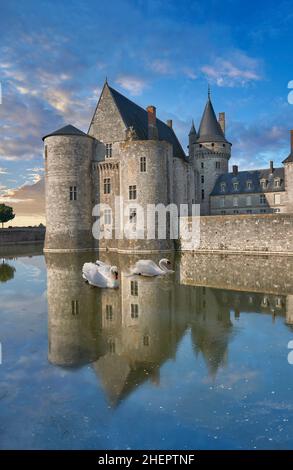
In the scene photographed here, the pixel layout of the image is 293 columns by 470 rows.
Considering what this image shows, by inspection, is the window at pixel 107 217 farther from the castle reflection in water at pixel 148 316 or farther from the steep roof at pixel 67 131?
the castle reflection in water at pixel 148 316

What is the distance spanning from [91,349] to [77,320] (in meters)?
2.13

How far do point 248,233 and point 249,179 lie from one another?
2076 centimetres

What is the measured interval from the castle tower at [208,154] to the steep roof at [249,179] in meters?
0.80

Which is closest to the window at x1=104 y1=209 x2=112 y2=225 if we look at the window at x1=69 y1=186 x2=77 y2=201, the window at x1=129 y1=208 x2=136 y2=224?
the window at x1=69 y1=186 x2=77 y2=201

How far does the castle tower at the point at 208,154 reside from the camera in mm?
43062

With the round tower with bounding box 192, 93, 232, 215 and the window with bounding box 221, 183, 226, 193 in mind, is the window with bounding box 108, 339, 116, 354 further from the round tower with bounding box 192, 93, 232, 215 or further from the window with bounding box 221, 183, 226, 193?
the window with bounding box 221, 183, 226, 193

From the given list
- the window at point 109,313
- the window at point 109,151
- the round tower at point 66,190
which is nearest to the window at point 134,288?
the window at point 109,313

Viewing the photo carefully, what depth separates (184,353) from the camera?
6.80m

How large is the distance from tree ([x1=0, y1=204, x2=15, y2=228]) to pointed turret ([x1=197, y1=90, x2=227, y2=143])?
36.6 m

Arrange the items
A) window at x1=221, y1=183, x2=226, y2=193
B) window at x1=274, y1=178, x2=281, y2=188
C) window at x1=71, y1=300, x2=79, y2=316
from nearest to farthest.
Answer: window at x1=71, y1=300, x2=79, y2=316
window at x1=274, y1=178, x2=281, y2=188
window at x1=221, y1=183, x2=226, y2=193

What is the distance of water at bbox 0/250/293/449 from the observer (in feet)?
14.2

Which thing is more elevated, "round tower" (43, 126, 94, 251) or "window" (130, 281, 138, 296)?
"round tower" (43, 126, 94, 251)

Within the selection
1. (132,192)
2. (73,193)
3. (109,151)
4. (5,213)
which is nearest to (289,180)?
(132,192)
